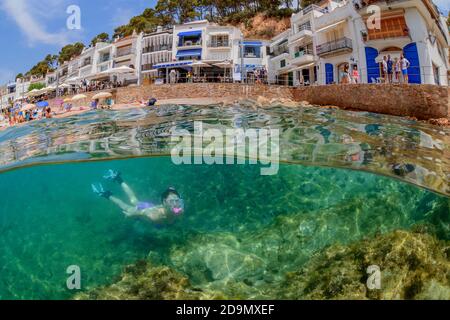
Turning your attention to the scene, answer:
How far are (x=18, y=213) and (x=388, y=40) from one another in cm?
2835

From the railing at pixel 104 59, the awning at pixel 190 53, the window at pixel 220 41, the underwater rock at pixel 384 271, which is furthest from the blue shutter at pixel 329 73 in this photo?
the railing at pixel 104 59

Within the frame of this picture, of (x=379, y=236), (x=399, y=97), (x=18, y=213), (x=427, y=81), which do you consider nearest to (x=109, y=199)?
(x=18, y=213)

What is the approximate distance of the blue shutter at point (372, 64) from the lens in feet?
93.8

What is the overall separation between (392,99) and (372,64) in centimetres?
1235

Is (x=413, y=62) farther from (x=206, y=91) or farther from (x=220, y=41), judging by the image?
(x=220, y=41)

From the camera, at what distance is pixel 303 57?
3744 cm

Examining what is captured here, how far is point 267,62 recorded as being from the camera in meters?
46.8

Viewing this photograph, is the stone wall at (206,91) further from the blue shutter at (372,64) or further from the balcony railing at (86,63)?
the balcony railing at (86,63)

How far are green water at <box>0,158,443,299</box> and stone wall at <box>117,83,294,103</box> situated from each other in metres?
16.5

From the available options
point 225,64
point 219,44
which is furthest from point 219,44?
point 225,64

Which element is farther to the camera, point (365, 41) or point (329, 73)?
point (329, 73)

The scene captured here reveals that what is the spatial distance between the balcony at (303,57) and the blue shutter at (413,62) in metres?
11.9

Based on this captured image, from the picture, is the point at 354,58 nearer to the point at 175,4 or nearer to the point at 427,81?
the point at 427,81

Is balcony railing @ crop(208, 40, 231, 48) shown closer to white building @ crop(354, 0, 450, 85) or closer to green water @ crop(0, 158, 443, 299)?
white building @ crop(354, 0, 450, 85)
